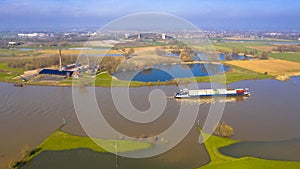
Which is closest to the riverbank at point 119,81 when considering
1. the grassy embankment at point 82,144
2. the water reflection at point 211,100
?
the water reflection at point 211,100

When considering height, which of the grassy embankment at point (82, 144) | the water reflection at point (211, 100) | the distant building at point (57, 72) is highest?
the distant building at point (57, 72)

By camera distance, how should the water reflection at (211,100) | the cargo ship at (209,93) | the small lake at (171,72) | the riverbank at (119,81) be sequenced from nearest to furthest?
1. the water reflection at (211,100)
2. the cargo ship at (209,93)
3. the riverbank at (119,81)
4. the small lake at (171,72)

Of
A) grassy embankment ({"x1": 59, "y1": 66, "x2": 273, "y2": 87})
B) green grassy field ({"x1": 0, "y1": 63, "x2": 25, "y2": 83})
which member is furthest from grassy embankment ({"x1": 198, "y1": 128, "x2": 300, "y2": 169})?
green grassy field ({"x1": 0, "y1": 63, "x2": 25, "y2": 83})

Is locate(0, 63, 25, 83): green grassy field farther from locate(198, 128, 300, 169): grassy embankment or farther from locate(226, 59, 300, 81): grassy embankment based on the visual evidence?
locate(226, 59, 300, 81): grassy embankment

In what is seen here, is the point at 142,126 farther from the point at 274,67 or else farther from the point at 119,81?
the point at 274,67

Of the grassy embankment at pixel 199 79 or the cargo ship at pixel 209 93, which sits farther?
the grassy embankment at pixel 199 79

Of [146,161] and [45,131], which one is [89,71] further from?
[146,161]

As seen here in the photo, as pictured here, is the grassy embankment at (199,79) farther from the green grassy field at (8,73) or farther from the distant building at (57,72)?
the green grassy field at (8,73)

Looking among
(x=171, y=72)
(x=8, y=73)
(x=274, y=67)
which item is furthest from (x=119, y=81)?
(x=274, y=67)
